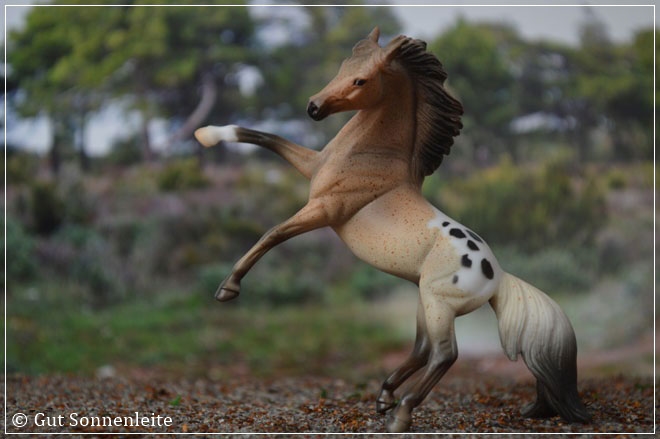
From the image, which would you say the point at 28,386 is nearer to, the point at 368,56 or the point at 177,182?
the point at 368,56

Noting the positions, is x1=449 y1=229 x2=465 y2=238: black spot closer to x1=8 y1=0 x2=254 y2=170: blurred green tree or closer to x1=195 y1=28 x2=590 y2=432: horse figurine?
x1=195 y1=28 x2=590 y2=432: horse figurine

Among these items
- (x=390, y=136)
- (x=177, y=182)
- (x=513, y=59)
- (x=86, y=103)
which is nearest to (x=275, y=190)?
(x=177, y=182)

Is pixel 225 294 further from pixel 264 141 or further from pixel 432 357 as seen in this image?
pixel 432 357

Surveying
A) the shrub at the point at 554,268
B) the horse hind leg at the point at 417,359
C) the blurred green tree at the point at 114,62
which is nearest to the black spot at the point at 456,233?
the horse hind leg at the point at 417,359

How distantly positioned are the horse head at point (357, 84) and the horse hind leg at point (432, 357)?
103 centimetres

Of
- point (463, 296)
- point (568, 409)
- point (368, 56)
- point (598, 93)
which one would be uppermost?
point (598, 93)

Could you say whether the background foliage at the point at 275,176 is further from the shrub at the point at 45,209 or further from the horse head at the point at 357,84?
the horse head at the point at 357,84

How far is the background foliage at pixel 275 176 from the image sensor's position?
9.15 meters

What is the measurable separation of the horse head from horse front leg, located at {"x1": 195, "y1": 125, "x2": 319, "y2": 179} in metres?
0.38

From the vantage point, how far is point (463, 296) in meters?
3.67

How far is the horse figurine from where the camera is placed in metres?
3.68

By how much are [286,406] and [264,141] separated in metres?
1.78

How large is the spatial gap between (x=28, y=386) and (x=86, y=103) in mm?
4959

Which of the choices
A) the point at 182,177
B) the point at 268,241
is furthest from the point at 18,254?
the point at 268,241
